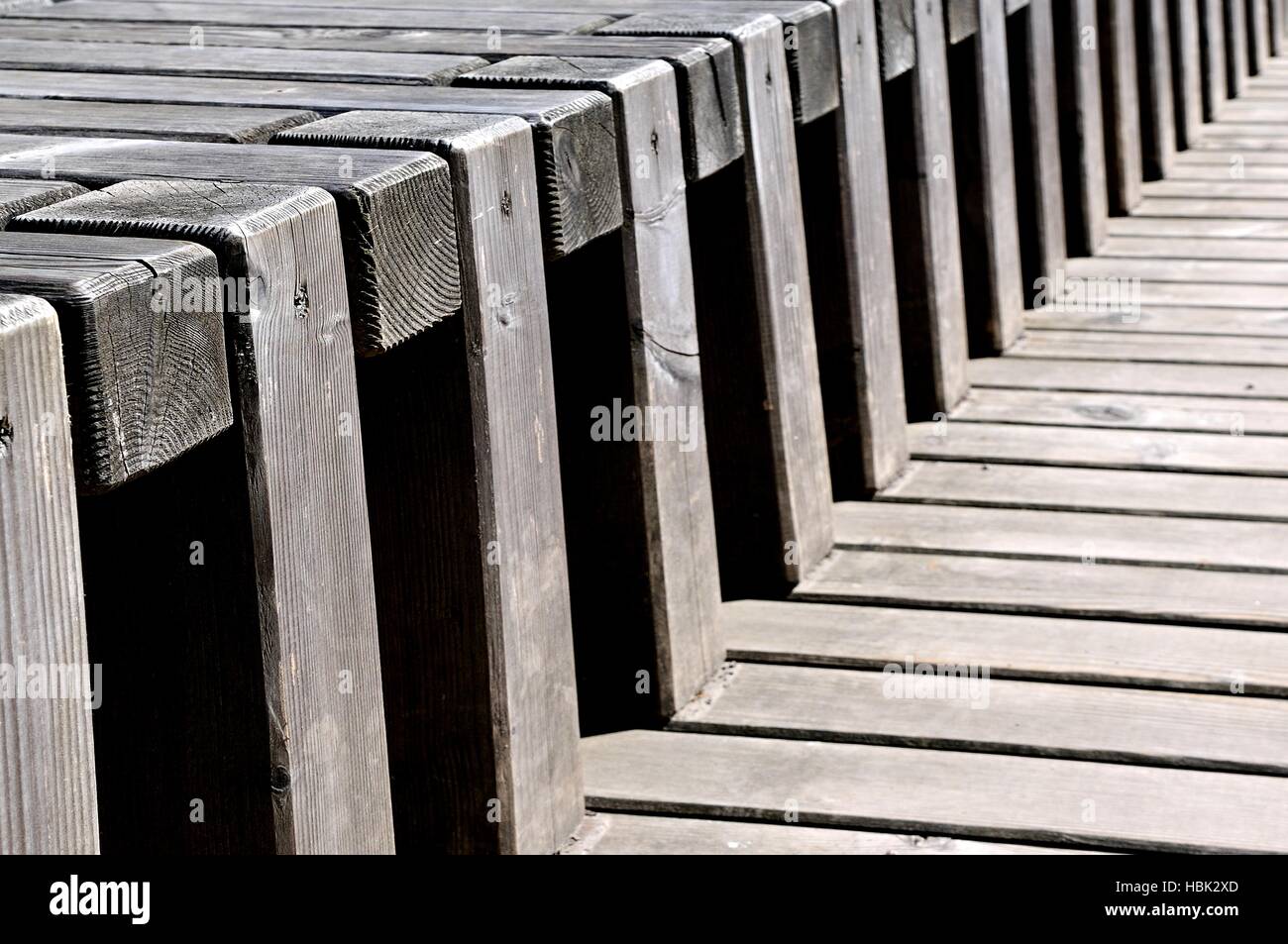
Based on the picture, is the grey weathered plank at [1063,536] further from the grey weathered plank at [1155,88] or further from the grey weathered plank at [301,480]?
the grey weathered plank at [1155,88]

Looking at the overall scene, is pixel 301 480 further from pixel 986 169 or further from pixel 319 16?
pixel 986 169

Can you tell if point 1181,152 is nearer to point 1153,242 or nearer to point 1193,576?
point 1153,242

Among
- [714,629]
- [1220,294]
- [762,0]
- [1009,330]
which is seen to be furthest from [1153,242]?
[714,629]

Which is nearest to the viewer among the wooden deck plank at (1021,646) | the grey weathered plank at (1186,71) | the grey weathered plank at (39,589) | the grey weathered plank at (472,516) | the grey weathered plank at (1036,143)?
the grey weathered plank at (39,589)

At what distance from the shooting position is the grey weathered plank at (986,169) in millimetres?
3861

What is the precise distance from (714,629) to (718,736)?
0.22m

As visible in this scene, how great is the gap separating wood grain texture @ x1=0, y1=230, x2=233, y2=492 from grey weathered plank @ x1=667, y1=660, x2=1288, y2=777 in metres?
1.13

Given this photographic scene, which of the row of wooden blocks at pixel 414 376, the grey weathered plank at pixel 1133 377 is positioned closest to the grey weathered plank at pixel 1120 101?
the grey weathered plank at pixel 1133 377

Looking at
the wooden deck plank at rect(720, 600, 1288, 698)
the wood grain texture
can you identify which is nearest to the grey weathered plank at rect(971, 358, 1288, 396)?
the wooden deck plank at rect(720, 600, 1288, 698)

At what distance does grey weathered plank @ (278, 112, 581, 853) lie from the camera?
201 centimetres

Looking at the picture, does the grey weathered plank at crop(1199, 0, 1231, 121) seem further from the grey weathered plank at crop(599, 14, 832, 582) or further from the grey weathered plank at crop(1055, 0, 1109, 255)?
the grey weathered plank at crop(599, 14, 832, 582)

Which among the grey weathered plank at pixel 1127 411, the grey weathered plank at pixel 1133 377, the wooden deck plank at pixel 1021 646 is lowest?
the wooden deck plank at pixel 1021 646

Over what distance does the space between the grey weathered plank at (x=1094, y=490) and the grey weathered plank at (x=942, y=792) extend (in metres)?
0.95

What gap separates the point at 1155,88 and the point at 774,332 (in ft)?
10.8
